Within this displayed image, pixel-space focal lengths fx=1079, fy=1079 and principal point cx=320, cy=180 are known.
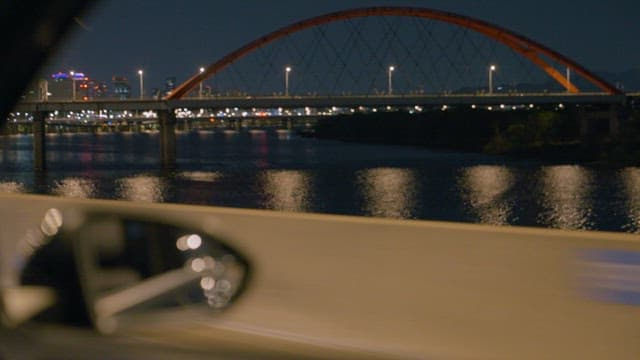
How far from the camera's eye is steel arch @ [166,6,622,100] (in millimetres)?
90875

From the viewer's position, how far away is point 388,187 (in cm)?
5606

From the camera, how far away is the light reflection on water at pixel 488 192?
44206 millimetres

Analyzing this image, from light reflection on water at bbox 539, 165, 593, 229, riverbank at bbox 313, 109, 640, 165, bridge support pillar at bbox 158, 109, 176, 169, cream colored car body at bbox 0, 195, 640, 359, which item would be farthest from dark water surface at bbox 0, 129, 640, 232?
cream colored car body at bbox 0, 195, 640, 359

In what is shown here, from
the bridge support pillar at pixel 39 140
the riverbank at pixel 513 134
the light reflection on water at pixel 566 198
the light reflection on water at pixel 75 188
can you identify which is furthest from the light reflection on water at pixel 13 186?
the riverbank at pixel 513 134

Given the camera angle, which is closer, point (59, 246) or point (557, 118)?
point (59, 246)

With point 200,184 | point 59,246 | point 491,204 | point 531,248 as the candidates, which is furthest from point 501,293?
point 200,184

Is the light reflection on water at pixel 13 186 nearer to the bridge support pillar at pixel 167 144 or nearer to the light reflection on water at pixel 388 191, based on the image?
the light reflection on water at pixel 388 191

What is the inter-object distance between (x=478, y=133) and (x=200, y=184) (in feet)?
169

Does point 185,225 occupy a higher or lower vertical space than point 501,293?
higher

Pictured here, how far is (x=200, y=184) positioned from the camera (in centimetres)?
6016

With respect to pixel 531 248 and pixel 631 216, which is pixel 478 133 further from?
pixel 531 248

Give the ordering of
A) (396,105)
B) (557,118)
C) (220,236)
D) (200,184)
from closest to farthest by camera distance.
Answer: (220,236), (200,184), (396,105), (557,118)

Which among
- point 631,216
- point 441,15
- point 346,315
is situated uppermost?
point 441,15

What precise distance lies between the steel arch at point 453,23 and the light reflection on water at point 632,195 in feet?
87.6
